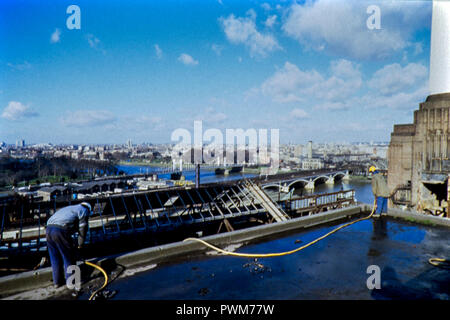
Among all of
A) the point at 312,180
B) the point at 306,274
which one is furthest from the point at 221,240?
the point at 312,180

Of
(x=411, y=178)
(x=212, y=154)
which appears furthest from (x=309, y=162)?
(x=411, y=178)

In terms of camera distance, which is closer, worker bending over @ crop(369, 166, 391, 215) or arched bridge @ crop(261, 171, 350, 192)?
worker bending over @ crop(369, 166, 391, 215)

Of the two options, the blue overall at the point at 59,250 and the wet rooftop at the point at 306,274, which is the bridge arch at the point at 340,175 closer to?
the wet rooftop at the point at 306,274

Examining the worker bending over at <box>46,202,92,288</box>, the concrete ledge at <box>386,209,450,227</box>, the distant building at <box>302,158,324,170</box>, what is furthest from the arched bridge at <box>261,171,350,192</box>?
the worker bending over at <box>46,202,92,288</box>

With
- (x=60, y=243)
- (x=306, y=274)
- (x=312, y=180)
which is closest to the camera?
(x=60, y=243)

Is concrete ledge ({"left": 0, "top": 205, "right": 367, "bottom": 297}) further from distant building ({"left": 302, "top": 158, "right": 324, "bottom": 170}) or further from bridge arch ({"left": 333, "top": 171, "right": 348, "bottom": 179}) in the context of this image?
distant building ({"left": 302, "top": 158, "right": 324, "bottom": 170})

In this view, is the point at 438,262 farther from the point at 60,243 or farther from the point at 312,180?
the point at 312,180

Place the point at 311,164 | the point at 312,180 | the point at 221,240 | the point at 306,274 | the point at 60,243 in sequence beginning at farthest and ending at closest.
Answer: the point at 311,164 → the point at 312,180 → the point at 221,240 → the point at 306,274 → the point at 60,243

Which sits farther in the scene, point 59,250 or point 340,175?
point 340,175
